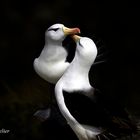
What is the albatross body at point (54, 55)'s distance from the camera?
1420mm

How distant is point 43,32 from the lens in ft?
6.61

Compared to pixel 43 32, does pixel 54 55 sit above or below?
above

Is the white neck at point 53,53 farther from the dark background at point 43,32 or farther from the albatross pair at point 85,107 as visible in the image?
the dark background at point 43,32

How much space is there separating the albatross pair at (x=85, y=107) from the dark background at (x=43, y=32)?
23.6 inches

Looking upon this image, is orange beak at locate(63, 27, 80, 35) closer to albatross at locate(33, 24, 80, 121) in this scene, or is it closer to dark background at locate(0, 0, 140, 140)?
albatross at locate(33, 24, 80, 121)

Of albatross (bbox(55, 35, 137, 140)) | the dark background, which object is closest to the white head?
albatross (bbox(55, 35, 137, 140))

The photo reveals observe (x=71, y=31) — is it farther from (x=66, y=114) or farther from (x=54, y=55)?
(x=66, y=114)

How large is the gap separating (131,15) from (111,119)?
761mm

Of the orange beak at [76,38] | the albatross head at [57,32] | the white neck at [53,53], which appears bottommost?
the white neck at [53,53]

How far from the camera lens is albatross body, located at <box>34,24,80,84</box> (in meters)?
1.42

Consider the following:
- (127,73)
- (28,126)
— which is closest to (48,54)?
(28,126)

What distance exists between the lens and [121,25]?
2064 millimetres

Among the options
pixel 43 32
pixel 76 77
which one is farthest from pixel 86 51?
pixel 43 32

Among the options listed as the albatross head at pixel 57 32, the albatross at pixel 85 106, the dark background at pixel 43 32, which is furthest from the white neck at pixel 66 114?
the dark background at pixel 43 32
